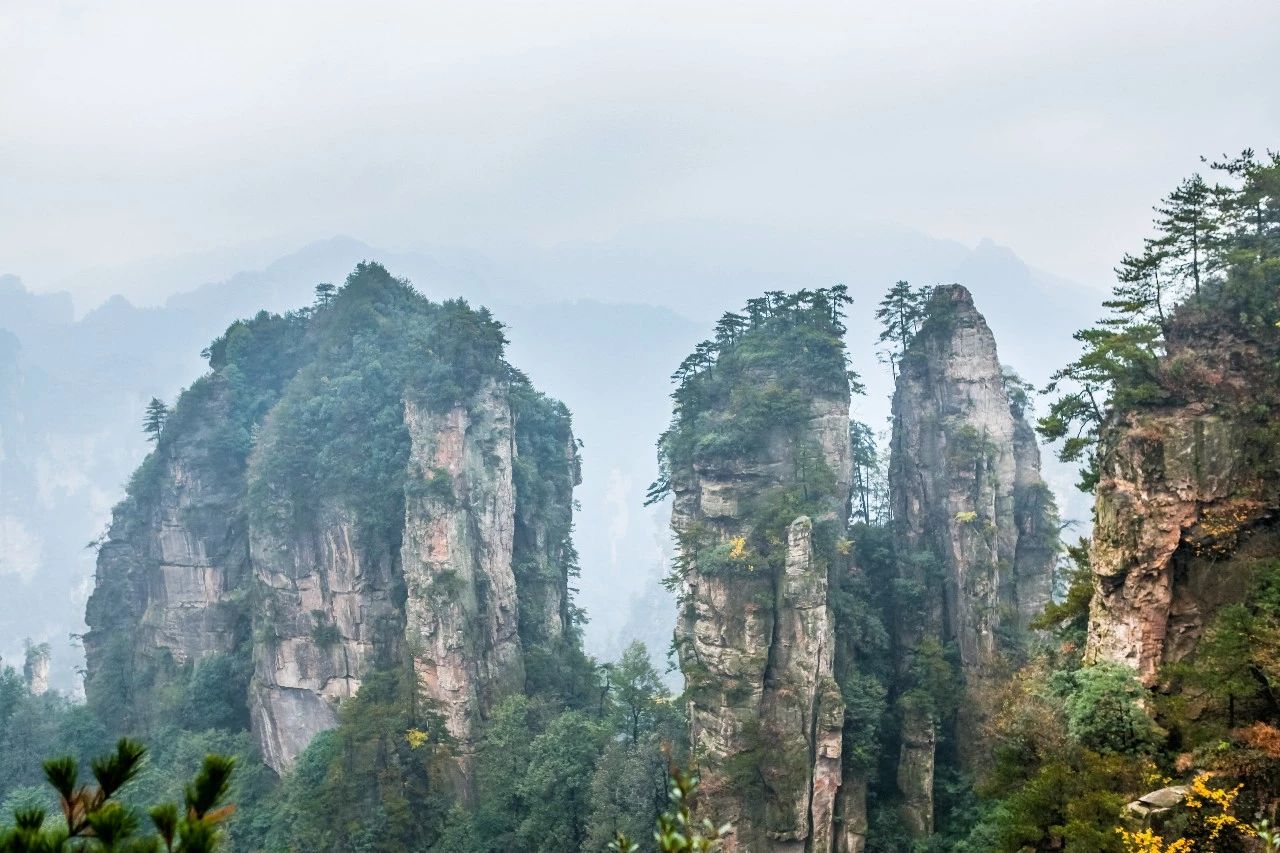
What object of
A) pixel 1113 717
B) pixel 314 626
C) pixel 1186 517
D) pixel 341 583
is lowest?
pixel 1113 717

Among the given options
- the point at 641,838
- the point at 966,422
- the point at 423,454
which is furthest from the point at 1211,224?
the point at 423,454

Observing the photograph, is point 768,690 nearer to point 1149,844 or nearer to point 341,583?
point 1149,844

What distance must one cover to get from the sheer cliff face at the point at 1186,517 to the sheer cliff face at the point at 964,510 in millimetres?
12386

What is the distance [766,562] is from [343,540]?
20478 mm

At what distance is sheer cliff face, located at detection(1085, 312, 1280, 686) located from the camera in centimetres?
1422

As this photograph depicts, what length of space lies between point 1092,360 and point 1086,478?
11.4 feet

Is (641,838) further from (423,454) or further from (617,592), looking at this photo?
(617,592)

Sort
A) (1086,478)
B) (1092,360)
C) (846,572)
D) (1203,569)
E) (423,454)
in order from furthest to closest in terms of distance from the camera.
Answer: (423,454) < (846,572) < (1086,478) < (1092,360) < (1203,569)

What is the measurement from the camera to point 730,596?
1053 inches

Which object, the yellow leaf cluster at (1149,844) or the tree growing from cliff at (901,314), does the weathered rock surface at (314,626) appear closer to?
the tree growing from cliff at (901,314)

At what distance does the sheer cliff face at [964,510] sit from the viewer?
27812mm

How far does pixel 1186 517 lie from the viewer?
1462 cm

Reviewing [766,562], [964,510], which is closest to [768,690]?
[766,562]

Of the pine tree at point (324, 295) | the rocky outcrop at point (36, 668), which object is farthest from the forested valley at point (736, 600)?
the rocky outcrop at point (36, 668)
